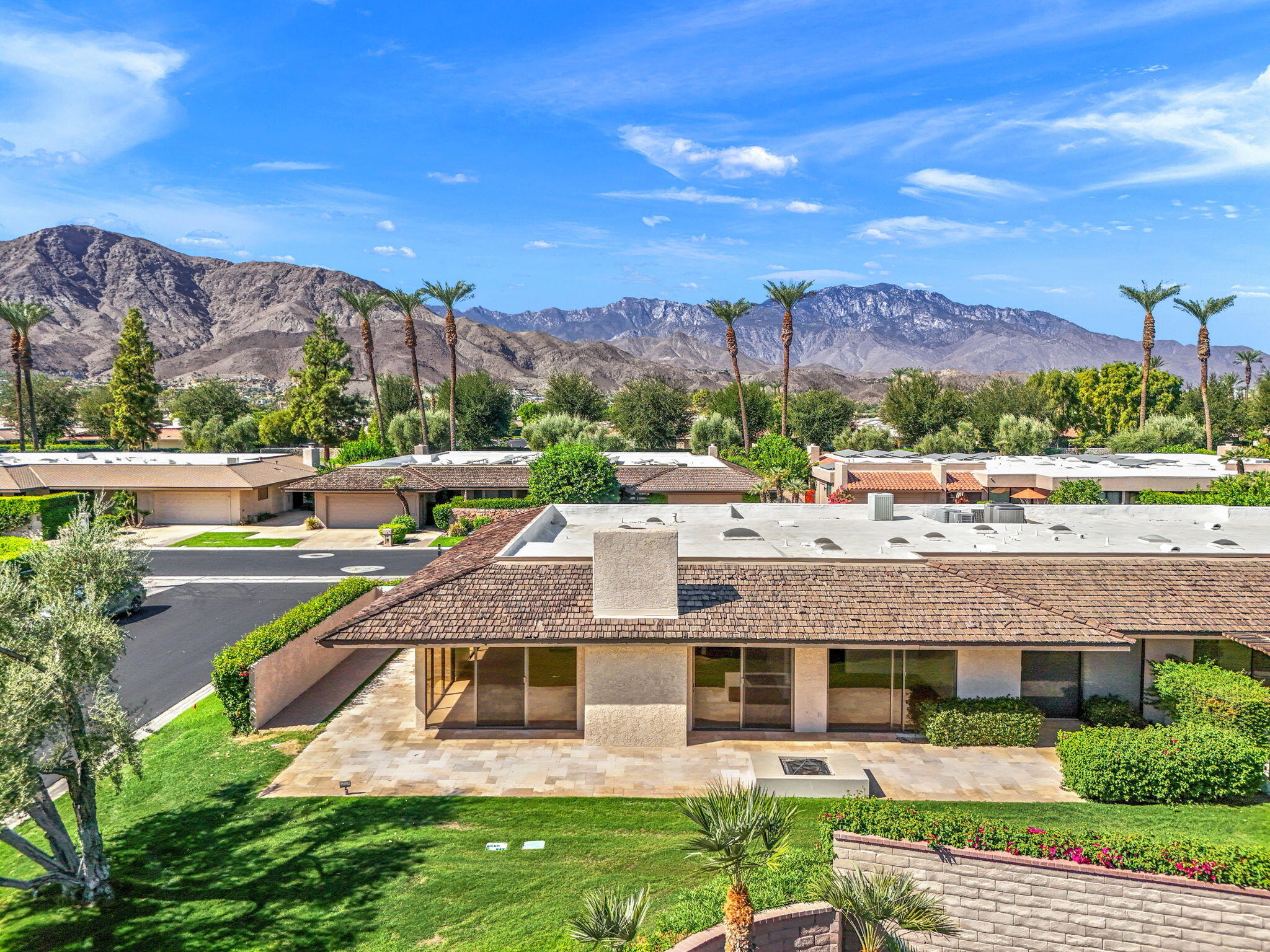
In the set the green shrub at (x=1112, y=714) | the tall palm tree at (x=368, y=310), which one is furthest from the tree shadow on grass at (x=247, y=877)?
the tall palm tree at (x=368, y=310)

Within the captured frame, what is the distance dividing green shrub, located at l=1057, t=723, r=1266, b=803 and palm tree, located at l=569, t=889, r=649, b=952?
905 centimetres

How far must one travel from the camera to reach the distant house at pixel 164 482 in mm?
44344

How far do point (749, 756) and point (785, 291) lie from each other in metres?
56.4

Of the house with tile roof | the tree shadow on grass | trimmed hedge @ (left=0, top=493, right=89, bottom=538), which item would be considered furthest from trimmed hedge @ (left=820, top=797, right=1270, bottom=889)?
trimmed hedge @ (left=0, top=493, right=89, bottom=538)

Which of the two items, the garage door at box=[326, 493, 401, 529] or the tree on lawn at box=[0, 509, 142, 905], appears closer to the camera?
the tree on lawn at box=[0, 509, 142, 905]

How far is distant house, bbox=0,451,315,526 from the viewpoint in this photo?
1746 inches

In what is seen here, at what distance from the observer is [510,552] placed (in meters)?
19.0

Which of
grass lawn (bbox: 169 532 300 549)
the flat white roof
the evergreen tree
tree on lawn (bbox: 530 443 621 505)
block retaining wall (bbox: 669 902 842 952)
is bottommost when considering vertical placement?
block retaining wall (bbox: 669 902 842 952)

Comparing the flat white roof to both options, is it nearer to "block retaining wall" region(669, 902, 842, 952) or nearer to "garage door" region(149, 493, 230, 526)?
"block retaining wall" region(669, 902, 842, 952)

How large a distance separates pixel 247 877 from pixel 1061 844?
441 inches

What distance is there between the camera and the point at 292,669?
1855cm

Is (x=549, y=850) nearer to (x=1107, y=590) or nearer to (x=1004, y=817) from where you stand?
(x=1004, y=817)

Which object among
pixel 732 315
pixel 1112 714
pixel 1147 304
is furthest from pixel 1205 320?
pixel 1112 714

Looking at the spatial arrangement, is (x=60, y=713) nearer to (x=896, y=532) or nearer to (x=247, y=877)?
(x=247, y=877)
